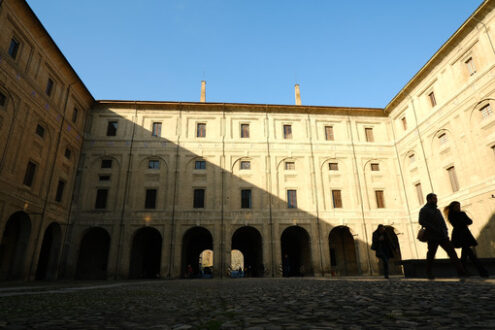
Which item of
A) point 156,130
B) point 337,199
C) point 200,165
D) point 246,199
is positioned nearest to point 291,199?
point 246,199

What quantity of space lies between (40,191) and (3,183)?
3.30 m

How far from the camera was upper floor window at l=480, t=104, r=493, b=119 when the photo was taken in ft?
57.1

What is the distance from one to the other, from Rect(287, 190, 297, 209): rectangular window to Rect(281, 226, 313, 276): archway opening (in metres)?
1.91

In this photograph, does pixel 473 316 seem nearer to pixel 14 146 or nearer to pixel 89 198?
pixel 14 146

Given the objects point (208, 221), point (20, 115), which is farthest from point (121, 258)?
point (20, 115)

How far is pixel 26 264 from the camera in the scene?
17.3m

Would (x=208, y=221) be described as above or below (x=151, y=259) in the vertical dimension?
above

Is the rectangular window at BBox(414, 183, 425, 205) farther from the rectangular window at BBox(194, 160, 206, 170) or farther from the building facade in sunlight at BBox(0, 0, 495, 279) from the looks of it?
the rectangular window at BBox(194, 160, 206, 170)

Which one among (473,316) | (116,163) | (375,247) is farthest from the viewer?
(116,163)

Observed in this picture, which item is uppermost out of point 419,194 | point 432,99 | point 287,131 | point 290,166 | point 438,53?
point 438,53

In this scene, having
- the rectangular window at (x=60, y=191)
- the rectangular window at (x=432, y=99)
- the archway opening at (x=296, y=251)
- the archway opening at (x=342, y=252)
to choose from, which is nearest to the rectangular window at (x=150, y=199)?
the rectangular window at (x=60, y=191)

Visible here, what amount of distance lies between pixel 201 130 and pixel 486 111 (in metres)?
19.3

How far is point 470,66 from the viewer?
18.9 m

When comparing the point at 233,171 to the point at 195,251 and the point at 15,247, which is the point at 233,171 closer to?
the point at 195,251
